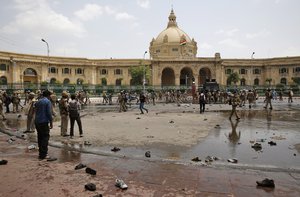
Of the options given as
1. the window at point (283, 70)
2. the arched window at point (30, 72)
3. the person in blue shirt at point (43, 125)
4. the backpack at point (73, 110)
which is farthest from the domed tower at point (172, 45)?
A: the person in blue shirt at point (43, 125)

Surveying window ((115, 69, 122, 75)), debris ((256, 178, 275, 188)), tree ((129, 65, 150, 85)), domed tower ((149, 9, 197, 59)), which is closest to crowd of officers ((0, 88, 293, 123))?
debris ((256, 178, 275, 188))

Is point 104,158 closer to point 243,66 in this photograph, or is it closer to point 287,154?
point 287,154

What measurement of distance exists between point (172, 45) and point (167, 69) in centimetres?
697

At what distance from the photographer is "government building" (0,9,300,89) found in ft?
208

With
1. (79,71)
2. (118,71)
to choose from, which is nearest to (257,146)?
(79,71)

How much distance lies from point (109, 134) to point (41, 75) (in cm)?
5593

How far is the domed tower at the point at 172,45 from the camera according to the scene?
7306 cm

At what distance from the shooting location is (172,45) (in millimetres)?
73500

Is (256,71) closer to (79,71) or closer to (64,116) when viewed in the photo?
(79,71)

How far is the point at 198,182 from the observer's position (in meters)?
5.37

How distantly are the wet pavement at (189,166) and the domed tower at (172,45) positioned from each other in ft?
203

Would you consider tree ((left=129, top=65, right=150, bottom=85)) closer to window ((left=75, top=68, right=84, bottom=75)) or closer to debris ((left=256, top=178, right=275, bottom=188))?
window ((left=75, top=68, right=84, bottom=75))

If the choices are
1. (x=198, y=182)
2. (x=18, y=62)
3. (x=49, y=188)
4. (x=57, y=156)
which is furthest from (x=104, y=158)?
(x=18, y=62)

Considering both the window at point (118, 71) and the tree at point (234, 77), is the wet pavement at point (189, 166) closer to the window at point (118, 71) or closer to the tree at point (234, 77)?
the tree at point (234, 77)
